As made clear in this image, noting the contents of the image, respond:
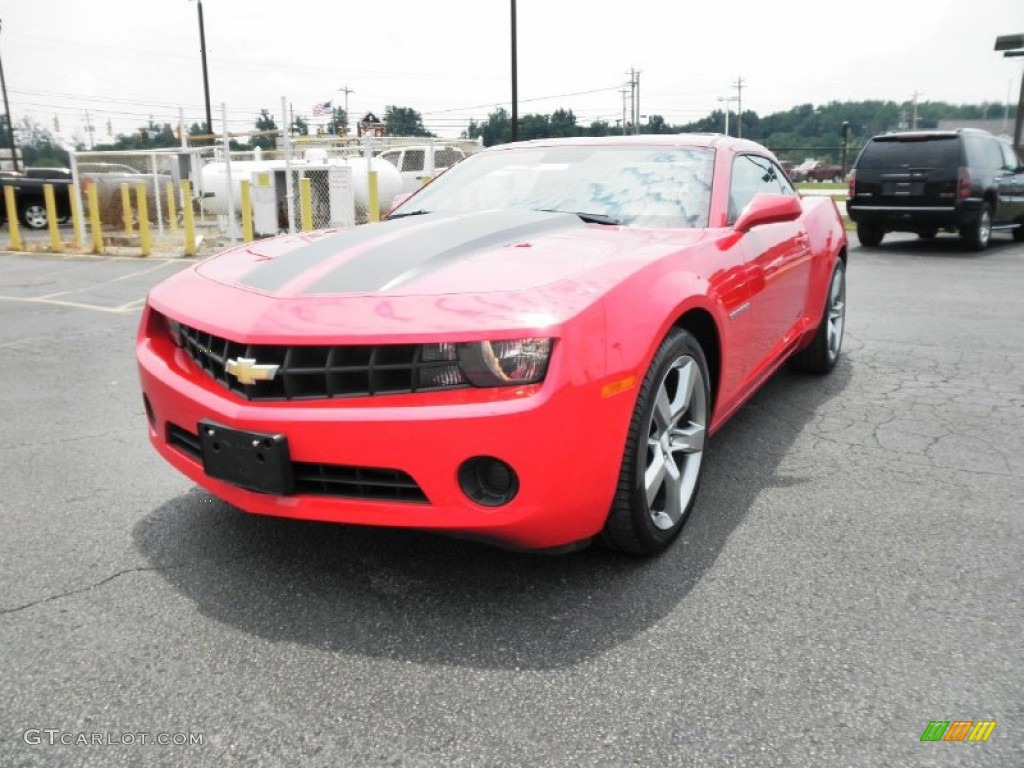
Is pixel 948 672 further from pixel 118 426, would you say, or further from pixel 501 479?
pixel 118 426

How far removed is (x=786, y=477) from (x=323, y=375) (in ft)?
6.74

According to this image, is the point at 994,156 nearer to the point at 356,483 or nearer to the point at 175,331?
the point at 175,331

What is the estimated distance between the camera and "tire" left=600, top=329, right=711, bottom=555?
243cm

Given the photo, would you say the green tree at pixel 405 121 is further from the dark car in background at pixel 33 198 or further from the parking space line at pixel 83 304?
the parking space line at pixel 83 304

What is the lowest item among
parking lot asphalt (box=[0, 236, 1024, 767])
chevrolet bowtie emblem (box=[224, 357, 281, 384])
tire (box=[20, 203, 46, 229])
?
parking lot asphalt (box=[0, 236, 1024, 767])

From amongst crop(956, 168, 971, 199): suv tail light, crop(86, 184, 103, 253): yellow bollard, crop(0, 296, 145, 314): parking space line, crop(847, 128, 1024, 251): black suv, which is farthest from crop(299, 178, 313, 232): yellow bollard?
crop(956, 168, 971, 199): suv tail light

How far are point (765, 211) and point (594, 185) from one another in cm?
74

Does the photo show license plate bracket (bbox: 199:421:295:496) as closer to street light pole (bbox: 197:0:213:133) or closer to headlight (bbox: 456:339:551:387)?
headlight (bbox: 456:339:551:387)

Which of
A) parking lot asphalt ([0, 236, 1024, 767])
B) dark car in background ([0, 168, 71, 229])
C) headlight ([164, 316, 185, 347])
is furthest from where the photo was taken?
dark car in background ([0, 168, 71, 229])

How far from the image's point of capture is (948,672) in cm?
207

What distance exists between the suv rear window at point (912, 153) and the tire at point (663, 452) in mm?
10611

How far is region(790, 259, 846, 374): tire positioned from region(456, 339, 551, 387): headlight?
10.4 ft

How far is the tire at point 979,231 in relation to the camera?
11.9 metres

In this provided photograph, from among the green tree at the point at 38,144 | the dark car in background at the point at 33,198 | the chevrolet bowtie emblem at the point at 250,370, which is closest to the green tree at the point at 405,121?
the green tree at the point at 38,144
